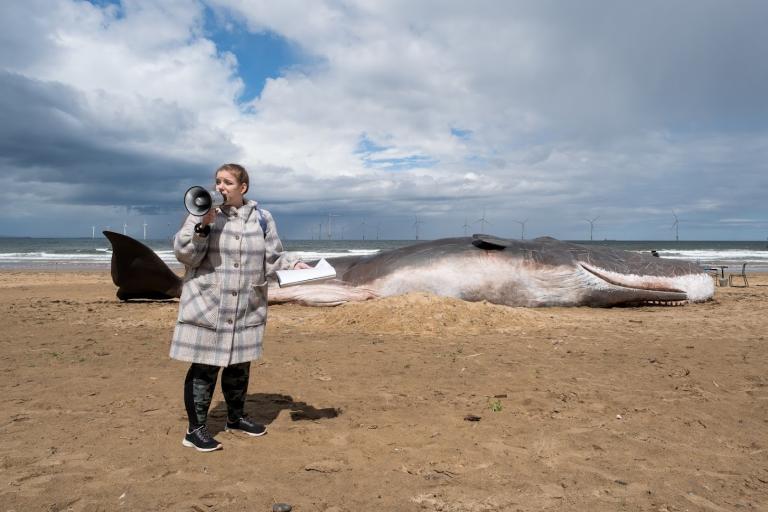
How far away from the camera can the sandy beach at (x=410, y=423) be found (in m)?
2.95

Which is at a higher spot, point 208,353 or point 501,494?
point 208,353

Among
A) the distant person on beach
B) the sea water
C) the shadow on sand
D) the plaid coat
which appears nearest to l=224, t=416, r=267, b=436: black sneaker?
the distant person on beach

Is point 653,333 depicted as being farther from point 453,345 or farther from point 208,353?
point 208,353

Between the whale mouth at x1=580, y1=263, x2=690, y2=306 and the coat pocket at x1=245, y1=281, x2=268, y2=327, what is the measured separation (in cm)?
821

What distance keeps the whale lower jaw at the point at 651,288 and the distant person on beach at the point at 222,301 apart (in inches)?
327

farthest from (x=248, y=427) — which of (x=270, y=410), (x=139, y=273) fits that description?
(x=139, y=273)

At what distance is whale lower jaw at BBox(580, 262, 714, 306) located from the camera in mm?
10547

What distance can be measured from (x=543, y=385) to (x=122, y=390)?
13.2ft

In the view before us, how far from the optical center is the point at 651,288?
10836mm

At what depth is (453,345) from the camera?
6957 millimetres

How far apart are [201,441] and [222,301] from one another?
3.12ft

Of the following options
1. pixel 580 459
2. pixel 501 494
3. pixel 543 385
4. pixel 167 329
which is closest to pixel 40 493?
pixel 501 494

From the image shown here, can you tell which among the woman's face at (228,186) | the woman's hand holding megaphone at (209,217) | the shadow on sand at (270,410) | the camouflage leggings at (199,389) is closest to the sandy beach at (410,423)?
the shadow on sand at (270,410)

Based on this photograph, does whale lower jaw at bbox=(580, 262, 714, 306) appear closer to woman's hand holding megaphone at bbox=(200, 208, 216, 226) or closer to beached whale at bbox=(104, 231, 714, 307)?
beached whale at bbox=(104, 231, 714, 307)
